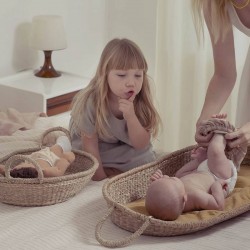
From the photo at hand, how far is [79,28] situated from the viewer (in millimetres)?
3906

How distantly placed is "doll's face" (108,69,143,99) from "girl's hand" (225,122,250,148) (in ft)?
1.11

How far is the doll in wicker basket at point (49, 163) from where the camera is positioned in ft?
5.83

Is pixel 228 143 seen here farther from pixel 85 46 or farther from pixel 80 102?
pixel 85 46

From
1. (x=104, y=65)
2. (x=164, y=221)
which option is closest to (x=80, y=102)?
(x=104, y=65)

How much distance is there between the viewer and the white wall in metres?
3.51

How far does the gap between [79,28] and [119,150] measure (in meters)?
1.94

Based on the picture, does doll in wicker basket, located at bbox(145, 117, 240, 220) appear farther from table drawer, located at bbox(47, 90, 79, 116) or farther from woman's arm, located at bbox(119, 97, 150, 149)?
table drawer, located at bbox(47, 90, 79, 116)

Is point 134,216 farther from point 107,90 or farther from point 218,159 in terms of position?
point 107,90

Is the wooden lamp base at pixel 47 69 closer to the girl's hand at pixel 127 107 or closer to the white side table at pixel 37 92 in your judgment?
the white side table at pixel 37 92

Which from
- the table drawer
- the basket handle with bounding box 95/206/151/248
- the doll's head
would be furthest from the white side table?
the basket handle with bounding box 95/206/151/248

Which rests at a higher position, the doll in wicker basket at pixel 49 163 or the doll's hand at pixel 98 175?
the doll in wicker basket at pixel 49 163

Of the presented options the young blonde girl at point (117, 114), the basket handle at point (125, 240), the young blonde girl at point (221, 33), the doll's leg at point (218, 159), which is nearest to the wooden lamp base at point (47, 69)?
the young blonde girl at point (117, 114)

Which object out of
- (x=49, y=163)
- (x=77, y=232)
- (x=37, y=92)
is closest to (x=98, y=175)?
(x=49, y=163)

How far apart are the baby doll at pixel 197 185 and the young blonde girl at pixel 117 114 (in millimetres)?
213
